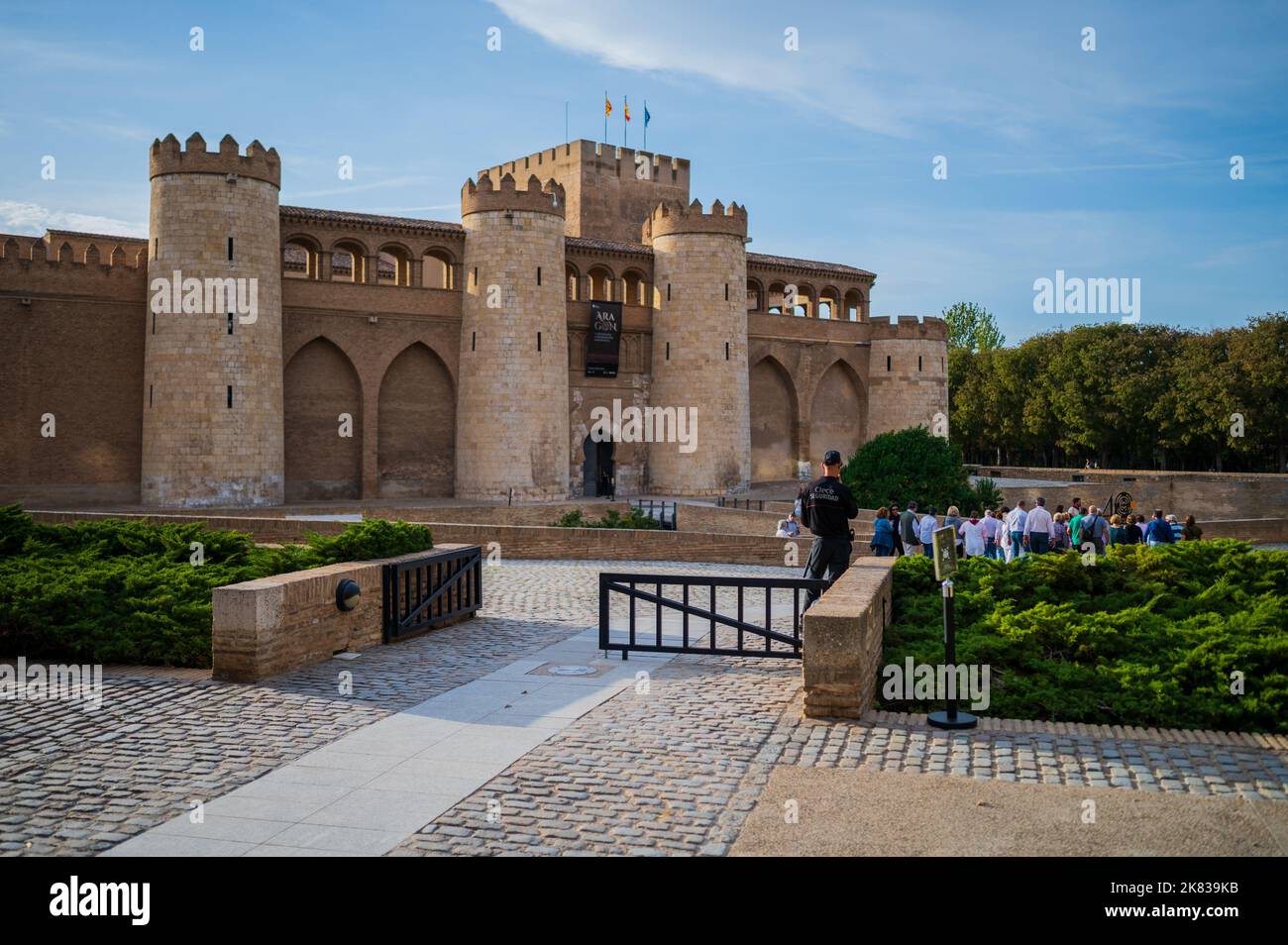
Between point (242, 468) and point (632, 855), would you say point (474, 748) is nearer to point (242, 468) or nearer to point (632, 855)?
point (632, 855)

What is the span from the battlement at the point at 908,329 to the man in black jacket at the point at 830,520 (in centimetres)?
3647

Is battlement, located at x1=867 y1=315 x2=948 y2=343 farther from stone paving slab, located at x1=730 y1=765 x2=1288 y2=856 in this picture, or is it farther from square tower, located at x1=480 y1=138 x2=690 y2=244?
stone paving slab, located at x1=730 y1=765 x2=1288 y2=856

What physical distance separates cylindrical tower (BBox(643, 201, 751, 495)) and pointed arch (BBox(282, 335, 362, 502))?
35.9ft

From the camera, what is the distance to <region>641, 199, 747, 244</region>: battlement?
3962 centimetres

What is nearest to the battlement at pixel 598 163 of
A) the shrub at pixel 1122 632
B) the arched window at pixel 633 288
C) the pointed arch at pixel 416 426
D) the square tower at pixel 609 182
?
the square tower at pixel 609 182

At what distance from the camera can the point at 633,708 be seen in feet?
30.3

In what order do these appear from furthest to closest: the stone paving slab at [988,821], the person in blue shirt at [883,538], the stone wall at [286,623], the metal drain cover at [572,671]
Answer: the person in blue shirt at [883,538], the metal drain cover at [572,671], the stone wall at [286,623], the stone paving slab at [988,821]

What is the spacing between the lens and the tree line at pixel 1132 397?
48312 millimetres

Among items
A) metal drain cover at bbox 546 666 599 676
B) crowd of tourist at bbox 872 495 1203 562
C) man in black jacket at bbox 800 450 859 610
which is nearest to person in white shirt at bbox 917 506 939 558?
crowd of tourist at bbox 872 495 1203 562

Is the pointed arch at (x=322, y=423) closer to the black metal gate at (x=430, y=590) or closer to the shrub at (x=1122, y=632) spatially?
the black metal gate at (x=430, y=590)

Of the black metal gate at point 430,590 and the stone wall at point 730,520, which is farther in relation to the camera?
the stone wall at point 730,520
